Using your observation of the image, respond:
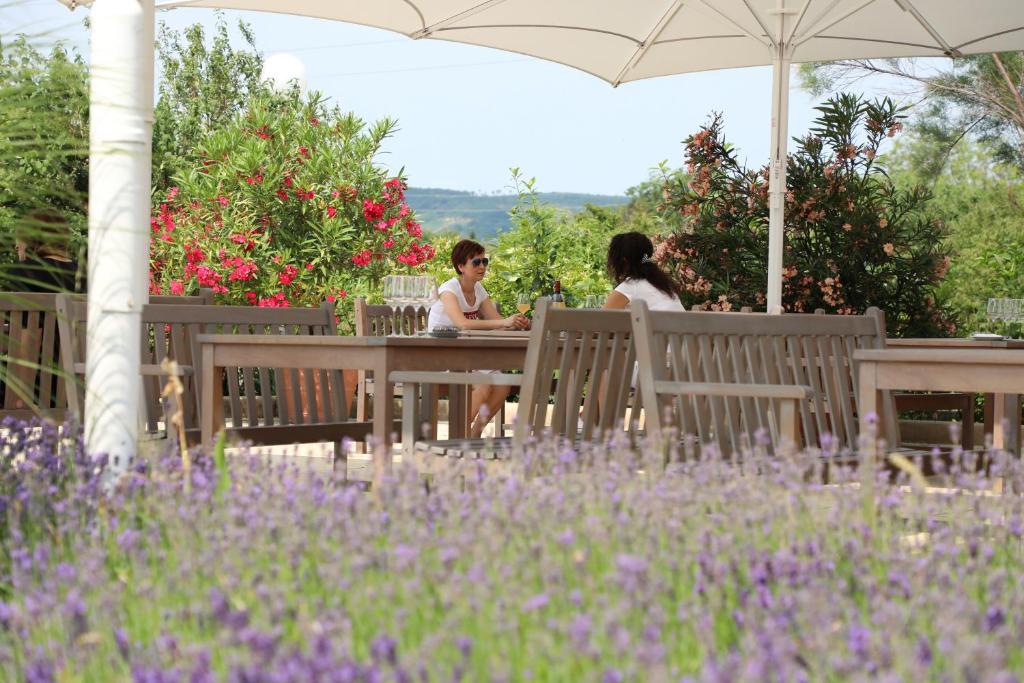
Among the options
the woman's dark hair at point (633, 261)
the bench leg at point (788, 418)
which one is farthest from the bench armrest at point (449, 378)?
the woman's dark hair at point (633, 261)

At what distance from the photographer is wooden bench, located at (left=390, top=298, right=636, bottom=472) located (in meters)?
3.93

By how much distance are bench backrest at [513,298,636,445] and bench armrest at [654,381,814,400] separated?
0.35 meters

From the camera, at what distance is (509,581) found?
2086 mm

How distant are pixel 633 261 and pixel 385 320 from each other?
4.80 ft

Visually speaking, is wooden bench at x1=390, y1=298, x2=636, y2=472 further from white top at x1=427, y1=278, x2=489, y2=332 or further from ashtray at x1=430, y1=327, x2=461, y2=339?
white top at x1=427, y1=278, x2=489, y2=332

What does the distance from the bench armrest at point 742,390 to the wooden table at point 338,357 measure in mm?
809

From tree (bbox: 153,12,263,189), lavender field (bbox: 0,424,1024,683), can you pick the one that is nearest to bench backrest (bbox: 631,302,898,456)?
lavender field (bbox: 0,424,1024,683)

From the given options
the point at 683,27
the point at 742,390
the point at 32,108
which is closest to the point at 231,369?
the point at 32,108

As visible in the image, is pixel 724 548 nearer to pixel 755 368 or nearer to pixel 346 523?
pixel 346 523

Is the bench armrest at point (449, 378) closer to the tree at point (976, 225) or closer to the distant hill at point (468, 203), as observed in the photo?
the tree at point (976, 225)

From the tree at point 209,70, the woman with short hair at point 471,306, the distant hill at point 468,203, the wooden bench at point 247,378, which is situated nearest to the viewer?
the wooden bench at point 247,378

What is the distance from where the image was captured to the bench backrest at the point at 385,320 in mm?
7262

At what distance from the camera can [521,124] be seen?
8381cm

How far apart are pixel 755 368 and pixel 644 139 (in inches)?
3056
